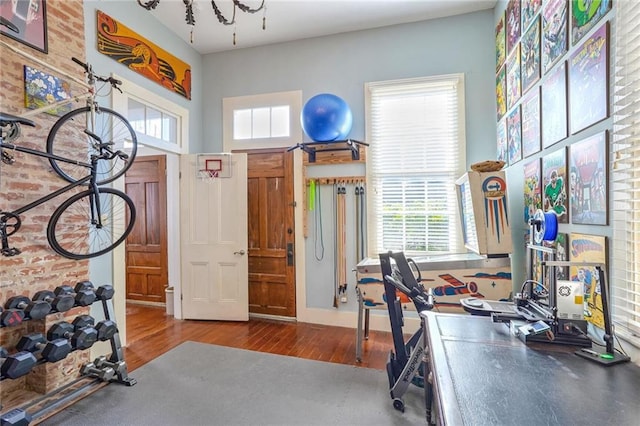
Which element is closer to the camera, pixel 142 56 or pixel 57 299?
pixel 57 299

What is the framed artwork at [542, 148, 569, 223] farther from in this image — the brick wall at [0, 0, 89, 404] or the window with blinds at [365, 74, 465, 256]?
the brick wall at [0, 0, 89, 404]

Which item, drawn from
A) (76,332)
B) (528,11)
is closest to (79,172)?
(76,332)

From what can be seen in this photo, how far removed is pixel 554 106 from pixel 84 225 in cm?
389

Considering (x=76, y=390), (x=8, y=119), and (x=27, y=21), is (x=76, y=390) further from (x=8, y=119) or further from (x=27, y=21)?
(x=27, y=21)

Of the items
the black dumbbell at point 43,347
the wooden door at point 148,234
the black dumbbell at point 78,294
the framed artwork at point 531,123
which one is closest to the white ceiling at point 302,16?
the framed artwork at point 531,123

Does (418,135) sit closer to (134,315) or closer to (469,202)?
(469,202)

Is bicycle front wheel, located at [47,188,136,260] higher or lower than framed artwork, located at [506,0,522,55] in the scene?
lower

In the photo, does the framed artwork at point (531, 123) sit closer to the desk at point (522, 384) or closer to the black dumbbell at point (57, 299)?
the desk at point (522, 384)

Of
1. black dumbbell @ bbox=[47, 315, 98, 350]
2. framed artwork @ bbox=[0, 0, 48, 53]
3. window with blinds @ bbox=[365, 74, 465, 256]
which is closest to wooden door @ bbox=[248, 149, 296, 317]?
window with blinds @ bbox=[365, 74, 465, 256]

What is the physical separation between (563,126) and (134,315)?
5387 millimetres

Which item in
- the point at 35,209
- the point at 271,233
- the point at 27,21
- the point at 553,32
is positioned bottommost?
the point at 271,233

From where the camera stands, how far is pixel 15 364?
6.23ft

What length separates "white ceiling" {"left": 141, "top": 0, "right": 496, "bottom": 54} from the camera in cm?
342

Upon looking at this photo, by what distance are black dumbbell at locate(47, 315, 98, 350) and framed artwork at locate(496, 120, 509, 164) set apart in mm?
4040
